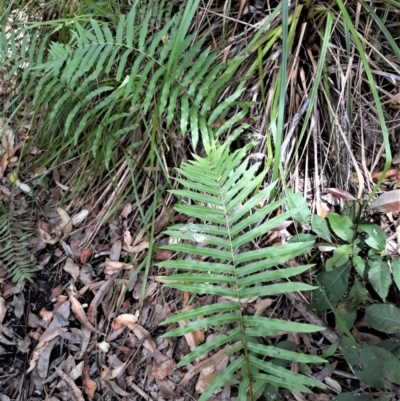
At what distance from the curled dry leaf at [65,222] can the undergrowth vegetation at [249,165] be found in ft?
0.19

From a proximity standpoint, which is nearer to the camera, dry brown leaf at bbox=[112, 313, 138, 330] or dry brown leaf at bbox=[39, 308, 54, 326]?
dry brown leaf at bbox=[112, 313, 138, 330]

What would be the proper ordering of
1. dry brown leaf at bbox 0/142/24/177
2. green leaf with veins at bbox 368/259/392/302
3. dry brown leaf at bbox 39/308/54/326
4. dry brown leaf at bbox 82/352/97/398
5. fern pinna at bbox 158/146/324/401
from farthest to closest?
dry brown leaf at bbox 0/142/24/177 → dry brown leaf at bbox 39/308/54/326 → dry brown leaf at bbox 82/352/97/398 → green leaf with veins at bbox 368/259/392/302 → fern pinna at bbox 158/146/324/401

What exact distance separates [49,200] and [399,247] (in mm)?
1729

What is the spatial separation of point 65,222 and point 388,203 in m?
1.55

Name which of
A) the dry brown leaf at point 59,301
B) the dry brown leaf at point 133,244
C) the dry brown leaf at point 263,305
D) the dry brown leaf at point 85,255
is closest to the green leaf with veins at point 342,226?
the dry brown leaf at point 263,305

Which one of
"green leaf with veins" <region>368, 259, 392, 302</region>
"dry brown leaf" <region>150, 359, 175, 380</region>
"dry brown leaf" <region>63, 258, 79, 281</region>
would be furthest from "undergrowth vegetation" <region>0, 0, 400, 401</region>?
"dry brown leaf" <region>150, 359, 175, 380</region>

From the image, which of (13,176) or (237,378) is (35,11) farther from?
(237,378)

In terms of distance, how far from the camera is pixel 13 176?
7.87 ft

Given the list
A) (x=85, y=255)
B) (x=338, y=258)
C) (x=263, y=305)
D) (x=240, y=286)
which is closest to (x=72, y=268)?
(x=85, y=255)

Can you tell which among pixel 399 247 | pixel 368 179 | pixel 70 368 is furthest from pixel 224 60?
pixel 70 368

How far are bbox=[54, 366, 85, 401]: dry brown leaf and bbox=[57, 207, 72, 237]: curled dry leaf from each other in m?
0.66

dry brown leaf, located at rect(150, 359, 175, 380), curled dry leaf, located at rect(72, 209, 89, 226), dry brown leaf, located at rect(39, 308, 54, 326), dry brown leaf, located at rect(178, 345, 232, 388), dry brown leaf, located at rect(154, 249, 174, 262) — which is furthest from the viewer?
curled dry leaf, located at rect(72, 209, 89, 226)

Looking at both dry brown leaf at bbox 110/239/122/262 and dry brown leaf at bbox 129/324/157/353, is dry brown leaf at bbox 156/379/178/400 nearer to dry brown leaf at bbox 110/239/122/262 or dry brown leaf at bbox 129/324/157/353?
dry brown leaf at bbox 129/324/157/353

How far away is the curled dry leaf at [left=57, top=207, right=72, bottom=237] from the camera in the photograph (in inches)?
86.4
